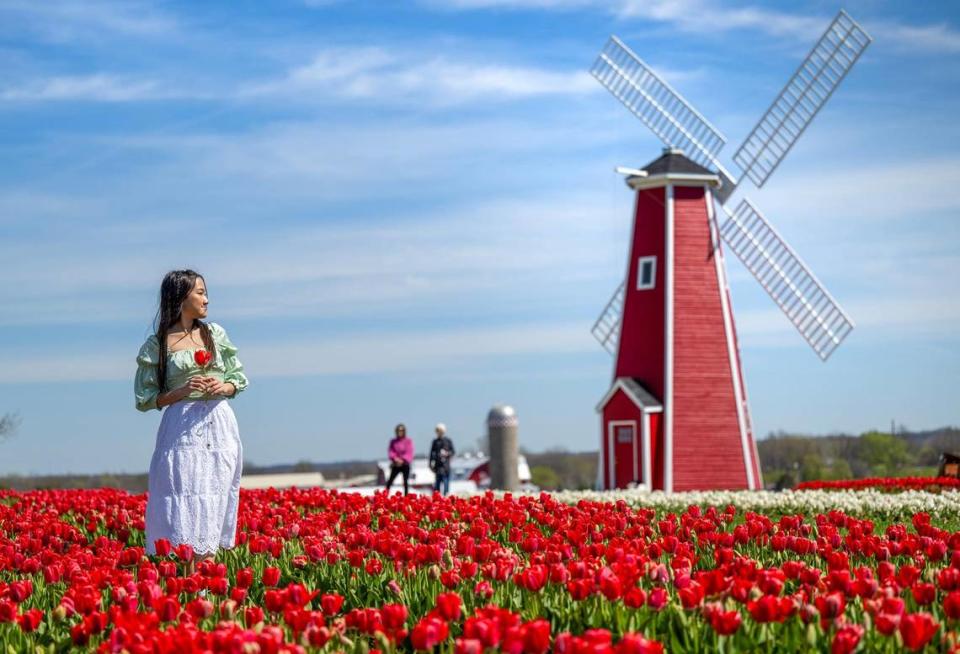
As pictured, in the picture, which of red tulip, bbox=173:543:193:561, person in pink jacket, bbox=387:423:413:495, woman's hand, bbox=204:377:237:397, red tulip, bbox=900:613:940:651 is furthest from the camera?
person in pink jacket, bbox=387:423:413:495

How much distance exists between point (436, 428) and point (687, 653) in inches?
726

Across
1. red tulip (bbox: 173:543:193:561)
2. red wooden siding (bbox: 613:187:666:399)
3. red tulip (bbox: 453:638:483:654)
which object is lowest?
red tulip (bbox: 453:638:483:654)

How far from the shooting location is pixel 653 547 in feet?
23.9

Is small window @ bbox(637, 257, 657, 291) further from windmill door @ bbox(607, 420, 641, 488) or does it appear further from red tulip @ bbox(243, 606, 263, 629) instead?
red tulip @ bbox(243, 606, 263, 629)

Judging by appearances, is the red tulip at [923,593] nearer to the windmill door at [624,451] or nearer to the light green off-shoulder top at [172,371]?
the light green off-shoulder top at [172,371]

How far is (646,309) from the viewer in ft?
91.9

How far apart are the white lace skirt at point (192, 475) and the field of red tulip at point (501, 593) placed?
0.67ft

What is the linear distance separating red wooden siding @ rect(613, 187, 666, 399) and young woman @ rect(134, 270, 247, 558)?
770 inches

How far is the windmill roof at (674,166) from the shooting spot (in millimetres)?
28203

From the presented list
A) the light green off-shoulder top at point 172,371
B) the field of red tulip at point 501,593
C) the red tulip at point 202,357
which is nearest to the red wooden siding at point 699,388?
the field of red tulip at point 501,593

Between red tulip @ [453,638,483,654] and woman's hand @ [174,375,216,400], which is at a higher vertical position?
woman's hand @ [174,375,216,400]

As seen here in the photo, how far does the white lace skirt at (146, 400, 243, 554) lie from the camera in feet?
28.0

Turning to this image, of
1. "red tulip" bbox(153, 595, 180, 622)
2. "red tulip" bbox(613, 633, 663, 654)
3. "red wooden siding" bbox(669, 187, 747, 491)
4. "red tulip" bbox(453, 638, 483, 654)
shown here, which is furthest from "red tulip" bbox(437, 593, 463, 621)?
"red wooden siding" bbox(669, 187, 747, 491)

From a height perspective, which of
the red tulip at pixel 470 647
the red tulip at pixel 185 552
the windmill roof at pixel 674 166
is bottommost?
the red tulip at pixel 470 647
